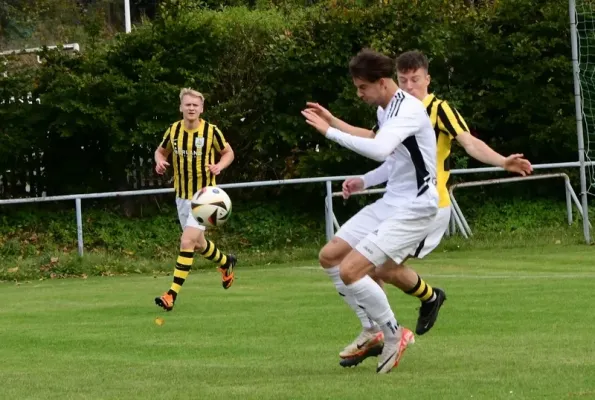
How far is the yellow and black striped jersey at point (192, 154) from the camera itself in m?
14.4

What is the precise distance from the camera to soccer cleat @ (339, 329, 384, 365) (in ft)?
27.9

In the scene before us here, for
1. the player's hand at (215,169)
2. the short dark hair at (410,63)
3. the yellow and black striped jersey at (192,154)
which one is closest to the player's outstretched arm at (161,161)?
the yellow and black striped jersey at (192,154)

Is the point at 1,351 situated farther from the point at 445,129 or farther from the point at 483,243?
the point at 483,243

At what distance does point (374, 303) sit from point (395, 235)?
A: 18.3 inches

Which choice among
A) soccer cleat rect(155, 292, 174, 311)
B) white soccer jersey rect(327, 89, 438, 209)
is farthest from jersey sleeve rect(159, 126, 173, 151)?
white soccer jersey rect(327, 89, 438, 209)

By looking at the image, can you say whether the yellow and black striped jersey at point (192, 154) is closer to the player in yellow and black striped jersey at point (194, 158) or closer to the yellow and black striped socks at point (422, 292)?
the player in yellow and black striped jersey at point (194, 158)

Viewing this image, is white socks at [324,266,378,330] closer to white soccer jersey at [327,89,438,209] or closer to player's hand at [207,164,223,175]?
white soccer jersey at [327,89,438,209]

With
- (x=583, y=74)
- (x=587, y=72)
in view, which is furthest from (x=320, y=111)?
(x=587, y=72)

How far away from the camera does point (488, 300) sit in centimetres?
1224

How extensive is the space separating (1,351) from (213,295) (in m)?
4.48

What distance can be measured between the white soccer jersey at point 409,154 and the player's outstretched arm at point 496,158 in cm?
39

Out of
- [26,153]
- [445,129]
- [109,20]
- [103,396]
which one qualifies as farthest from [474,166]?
[109,20]

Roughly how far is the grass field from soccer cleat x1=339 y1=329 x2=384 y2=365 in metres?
0.15

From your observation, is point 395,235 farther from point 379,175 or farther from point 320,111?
point 320,111
